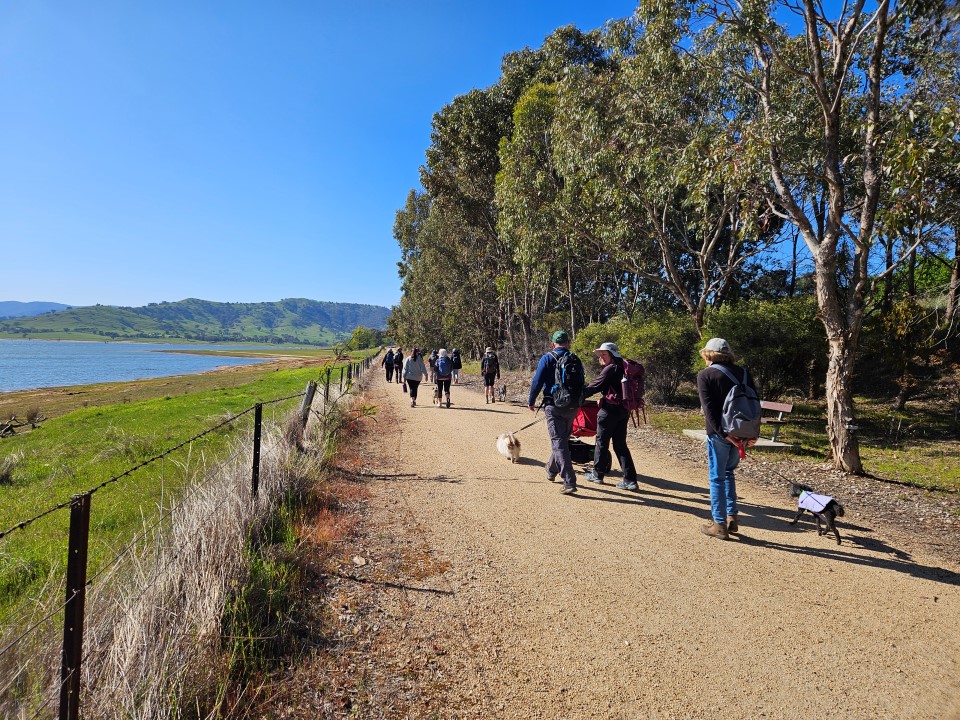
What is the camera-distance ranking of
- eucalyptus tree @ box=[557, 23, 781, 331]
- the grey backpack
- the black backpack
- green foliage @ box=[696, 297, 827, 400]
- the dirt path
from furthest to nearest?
green foliage @ box=[696, 297, 827, 400]
eucalyptus tree @ box=[557, 23, 781, 331]
the black backpack
the grey backpack
the dirt path

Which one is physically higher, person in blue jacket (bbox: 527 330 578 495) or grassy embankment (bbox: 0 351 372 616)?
person in blue jacket (bbox: 527 330 578 495)

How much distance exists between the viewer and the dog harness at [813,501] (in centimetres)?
486

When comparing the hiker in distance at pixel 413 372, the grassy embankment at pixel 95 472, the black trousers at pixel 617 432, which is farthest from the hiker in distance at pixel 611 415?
the hiker in distance at pixel 413 372

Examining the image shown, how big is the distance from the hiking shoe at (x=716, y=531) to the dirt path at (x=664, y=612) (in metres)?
0.10

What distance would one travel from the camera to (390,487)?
22.1ft

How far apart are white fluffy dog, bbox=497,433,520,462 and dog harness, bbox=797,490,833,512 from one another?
3.89 metres

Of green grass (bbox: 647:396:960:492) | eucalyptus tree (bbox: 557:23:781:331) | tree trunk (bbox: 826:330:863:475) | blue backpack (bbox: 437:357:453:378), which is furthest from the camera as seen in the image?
blue backpack (bbox: 437:357:453:378)

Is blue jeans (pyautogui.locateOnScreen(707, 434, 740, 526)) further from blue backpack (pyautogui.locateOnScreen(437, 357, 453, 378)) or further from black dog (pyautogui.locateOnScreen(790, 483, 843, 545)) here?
blue backpack (pyautogui.locateOnScreen(437, 357, 453, 378))

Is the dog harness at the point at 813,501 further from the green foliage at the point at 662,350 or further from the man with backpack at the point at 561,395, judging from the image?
the green foliage at the point at 662,350

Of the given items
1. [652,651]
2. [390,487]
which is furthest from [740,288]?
[652,651]

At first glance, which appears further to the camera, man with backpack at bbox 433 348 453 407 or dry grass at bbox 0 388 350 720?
man with backpack at bbox 433 348 453 407

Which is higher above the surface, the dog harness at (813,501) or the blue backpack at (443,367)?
the blue backpack at (443,367)

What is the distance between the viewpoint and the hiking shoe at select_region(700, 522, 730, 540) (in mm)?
4914

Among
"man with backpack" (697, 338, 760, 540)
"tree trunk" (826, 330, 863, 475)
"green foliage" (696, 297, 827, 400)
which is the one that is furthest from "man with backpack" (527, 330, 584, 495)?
"green foliage" (696, 297, 827, 400)
